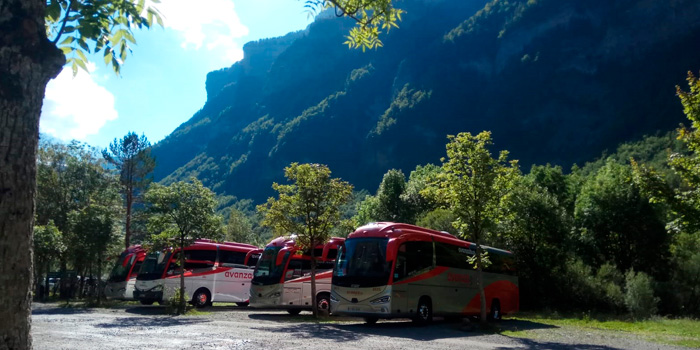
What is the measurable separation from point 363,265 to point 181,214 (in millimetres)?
9174

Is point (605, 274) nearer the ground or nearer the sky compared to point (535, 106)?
nearer the ground

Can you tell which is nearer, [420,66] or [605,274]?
[605,274]

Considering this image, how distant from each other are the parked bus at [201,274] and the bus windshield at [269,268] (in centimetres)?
383

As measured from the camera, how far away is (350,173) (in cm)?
14975

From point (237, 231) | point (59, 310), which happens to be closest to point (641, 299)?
point (59, 310)

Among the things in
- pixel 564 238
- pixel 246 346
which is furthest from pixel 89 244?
pixel 564 238

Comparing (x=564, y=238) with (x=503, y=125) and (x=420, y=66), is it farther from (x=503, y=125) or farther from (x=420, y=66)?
(x=420, y=66)

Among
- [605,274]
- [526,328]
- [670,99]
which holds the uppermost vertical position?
[670,99]

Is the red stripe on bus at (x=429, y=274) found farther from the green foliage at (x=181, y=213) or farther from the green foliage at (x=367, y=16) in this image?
the green foliage at (x=367, y=16)

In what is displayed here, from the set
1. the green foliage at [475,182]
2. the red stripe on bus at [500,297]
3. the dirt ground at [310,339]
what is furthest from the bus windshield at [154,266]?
the green foliage at [475,182]

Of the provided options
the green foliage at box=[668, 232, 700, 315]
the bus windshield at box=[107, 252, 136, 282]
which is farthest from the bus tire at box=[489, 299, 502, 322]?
the bus windshield at box=[107, 252, 136, 282]

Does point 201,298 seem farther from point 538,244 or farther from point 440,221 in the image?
point 538,244

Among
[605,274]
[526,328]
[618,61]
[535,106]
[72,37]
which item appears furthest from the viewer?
[535,106]

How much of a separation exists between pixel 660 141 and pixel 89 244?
87.1 meters
